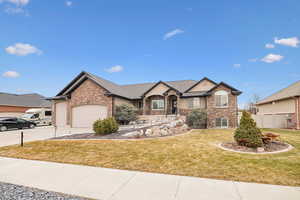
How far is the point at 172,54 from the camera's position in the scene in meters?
21.2

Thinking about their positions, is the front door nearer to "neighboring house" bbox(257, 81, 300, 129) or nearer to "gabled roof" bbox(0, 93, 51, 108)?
"neighboring house" bbox(257, 81, 300, 129)

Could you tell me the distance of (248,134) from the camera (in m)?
7.63

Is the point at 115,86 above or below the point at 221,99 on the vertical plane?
above

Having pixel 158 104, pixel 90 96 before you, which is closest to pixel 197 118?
pixel 158 104

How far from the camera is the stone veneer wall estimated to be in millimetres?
18422

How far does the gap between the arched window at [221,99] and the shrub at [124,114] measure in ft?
35.0

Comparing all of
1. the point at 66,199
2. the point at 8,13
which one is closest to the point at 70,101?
the point at 8,13

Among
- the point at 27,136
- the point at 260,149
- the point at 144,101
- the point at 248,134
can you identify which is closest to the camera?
the point at 260,149

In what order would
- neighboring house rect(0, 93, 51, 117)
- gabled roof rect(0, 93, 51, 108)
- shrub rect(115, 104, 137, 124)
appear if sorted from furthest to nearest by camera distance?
gabled roof rect(0, 93, 51, 108) → neighboring house rect(0, 93, 51, 117) → shrub rect(115, 104, 137, 124)

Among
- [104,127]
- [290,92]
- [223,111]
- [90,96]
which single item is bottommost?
[104,127]

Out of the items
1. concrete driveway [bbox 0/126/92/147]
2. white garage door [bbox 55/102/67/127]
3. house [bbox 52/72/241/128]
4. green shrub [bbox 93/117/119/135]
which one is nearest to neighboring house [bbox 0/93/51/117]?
white garage door [bbox 55/102/67/127]

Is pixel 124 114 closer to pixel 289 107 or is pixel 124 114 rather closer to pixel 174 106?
pixel 174 106

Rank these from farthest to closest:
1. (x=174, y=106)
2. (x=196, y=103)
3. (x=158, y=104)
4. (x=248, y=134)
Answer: (x=174, y=106), (x=158, y=104), (x=196, y=103), (x=248, y=134)

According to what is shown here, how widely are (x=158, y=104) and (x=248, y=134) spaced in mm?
15749
